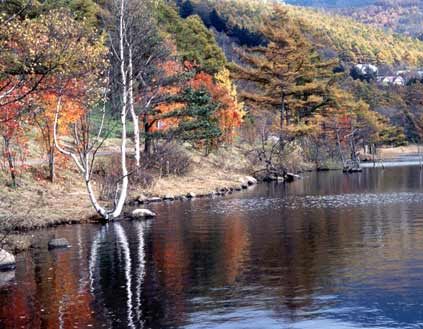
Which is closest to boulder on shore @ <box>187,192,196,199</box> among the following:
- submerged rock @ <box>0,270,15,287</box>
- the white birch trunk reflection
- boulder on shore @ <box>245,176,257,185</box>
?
boulder on shore @ <box>245,176,257,185</box>

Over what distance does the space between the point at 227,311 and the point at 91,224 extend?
15198 mm

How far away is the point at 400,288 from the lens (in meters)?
14.5

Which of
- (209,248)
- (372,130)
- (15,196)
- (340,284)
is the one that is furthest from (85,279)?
(372,130)

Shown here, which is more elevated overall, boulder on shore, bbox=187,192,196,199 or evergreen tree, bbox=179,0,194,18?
evergreen tree, bbox=179,0,194,18

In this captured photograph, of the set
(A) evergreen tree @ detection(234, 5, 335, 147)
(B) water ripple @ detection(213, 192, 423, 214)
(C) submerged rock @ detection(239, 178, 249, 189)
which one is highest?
(A) evergreen tree @ detection(234, 5, 335, 147)

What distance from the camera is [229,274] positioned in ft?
54.8

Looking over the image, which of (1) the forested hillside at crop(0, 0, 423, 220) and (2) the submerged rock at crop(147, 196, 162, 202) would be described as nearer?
(1) the forested hillside at crop(0, 0, 423, 220)

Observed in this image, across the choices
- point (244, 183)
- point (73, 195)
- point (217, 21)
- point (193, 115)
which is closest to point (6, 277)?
point (73, 195)

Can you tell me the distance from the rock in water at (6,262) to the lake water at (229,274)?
32cm

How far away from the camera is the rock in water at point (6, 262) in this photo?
18.5 metres

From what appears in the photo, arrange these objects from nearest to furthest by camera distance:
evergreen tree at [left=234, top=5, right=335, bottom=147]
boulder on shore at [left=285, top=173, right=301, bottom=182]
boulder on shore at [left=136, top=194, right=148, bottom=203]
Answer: boulder on shore at [left=136, top=194, right=148, bottom=203] → boulder on shore at [left=285, top=173, right=301, bottom=182] → evergreen tree at [left=234, top=5, right=335, bottom=147]

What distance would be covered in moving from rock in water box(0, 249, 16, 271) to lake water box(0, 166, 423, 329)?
12.7 inches

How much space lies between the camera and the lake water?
1293cm

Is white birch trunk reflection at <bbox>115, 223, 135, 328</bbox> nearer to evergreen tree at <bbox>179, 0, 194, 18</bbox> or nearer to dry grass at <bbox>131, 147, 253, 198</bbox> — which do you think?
dry grass at <bbox>131, 147, 253, 198</bbox>
